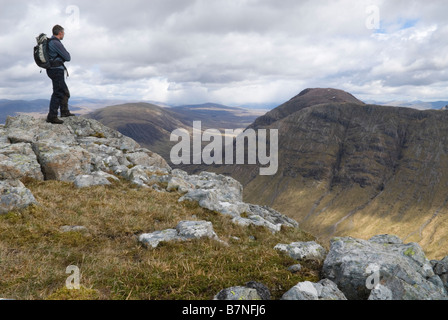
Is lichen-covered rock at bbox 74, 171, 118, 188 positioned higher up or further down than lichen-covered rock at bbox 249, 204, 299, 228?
higher up

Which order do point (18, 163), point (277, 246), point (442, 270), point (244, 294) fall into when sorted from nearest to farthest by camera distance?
point (244, 294), point (442, 270), point (277, 246), point (18, 163)

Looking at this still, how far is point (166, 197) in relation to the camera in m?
18.5

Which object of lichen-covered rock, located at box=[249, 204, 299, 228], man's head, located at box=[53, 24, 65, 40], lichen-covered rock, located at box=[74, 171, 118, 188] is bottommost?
lichen-covered rock, located at box=[249, 204, 299, 228]

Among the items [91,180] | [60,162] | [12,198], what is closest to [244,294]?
[12,198]

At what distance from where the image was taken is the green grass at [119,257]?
6.92 metres

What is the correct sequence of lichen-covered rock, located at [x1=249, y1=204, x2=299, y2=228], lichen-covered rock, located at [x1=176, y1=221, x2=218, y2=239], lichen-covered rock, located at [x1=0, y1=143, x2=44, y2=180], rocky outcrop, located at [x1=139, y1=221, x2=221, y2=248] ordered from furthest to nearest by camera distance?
lichen-covered rock, located at [x1=249, y1=204, x2=299, y2=228] → lichen-covered rock, located at [x1=0, y1=143, x2=44, y2=180] → lichen-covered rock, located at [x1=176, y1=221, x2=218, y2=239] → rocky outcrop, located at [x1=139, y1=221, x2=221, y2=248]

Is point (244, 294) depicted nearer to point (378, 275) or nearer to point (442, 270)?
point (378, 275)

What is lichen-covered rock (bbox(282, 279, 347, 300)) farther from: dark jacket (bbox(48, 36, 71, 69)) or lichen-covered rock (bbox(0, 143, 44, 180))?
dark jacket (bbox(48, 36, 71, 69))

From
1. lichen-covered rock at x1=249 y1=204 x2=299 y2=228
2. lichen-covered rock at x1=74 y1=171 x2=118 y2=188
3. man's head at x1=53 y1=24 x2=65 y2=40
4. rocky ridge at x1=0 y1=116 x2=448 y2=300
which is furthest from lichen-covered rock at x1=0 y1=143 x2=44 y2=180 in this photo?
lichen-covered rock at x1=249 y1=204 x2=299 y2=228

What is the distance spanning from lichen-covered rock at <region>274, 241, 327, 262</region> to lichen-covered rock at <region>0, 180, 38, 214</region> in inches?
453

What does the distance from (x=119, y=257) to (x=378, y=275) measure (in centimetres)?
810

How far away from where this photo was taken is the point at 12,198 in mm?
11836

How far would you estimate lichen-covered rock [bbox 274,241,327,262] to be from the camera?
1001 cm
